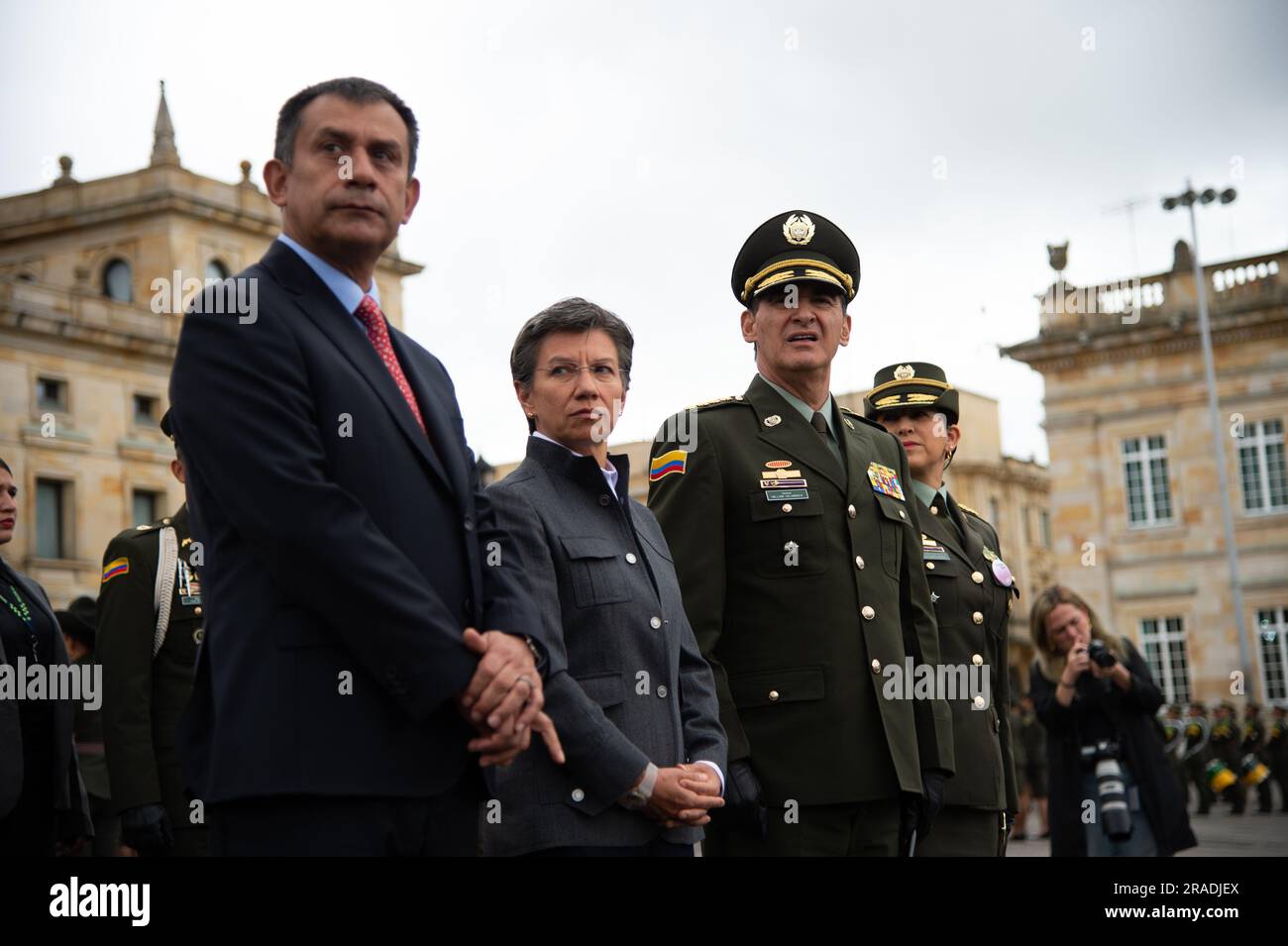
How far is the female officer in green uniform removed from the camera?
599cm

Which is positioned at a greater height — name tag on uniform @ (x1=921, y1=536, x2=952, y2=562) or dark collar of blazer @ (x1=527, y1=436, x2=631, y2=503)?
dark collar of blazer @ (x1=527, y1=436, x2=631, y2=503)

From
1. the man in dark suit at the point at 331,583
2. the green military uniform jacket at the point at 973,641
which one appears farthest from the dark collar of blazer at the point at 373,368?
the green military uniform jacket at the point at 973,641

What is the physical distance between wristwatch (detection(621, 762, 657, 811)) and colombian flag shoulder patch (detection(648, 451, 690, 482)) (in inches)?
50.2

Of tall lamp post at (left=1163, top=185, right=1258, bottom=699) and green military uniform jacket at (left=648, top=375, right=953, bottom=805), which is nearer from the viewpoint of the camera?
green military uniform jacket at (left=648, top=375, right=953, bottom=805)

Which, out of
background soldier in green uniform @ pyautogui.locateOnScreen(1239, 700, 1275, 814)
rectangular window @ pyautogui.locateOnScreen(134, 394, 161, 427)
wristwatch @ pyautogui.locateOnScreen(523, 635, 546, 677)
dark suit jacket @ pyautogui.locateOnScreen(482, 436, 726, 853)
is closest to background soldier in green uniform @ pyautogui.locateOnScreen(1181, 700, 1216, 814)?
background soldier in green uniform @ pyautogui.locateOnScreen(1239, 700, 1275, 814)

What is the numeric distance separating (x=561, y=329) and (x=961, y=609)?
8.27 feet

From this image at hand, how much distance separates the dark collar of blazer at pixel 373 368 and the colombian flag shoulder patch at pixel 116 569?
3342 millimetres

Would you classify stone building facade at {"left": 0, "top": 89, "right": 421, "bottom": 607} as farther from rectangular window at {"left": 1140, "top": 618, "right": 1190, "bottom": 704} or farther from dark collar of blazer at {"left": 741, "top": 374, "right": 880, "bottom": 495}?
dark collar of blazer at {"left": 741, "top": 374, "right": 880, "bottom": 495}

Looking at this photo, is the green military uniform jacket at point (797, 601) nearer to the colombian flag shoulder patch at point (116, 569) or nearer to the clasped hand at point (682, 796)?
the clasped hand at point (682, 796)

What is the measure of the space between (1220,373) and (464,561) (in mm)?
37074

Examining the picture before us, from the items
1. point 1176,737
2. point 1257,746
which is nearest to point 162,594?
point 1176,737

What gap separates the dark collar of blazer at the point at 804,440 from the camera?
17.4 feet

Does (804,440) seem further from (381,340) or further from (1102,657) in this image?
(1102,657)
